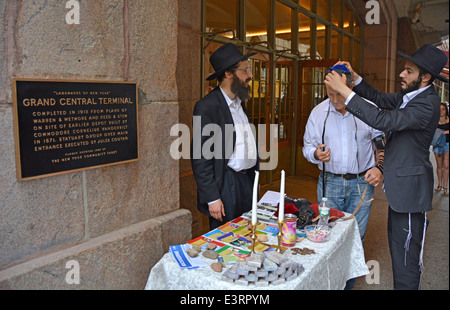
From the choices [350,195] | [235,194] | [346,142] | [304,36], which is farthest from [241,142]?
[304,36]

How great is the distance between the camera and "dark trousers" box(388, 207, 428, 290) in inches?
121

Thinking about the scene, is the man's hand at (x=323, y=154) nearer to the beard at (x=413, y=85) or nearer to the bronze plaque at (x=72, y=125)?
the beard at (x=413, y=85)

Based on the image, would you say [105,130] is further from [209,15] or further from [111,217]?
[209,15]

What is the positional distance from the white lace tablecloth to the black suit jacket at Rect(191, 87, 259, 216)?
2.49ft

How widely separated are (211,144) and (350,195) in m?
1.47

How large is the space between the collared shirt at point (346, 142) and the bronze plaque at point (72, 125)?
185 centimetres

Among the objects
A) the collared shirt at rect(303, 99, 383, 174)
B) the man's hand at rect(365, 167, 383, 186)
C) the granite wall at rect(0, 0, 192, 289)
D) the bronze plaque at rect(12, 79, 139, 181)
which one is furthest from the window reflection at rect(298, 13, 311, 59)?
the bronze plaque at rect(12, 79, 139, 181)

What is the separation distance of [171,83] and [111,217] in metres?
1.14

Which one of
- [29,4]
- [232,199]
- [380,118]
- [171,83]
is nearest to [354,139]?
[380,118]

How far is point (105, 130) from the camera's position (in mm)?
2512

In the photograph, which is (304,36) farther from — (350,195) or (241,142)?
(241,142)

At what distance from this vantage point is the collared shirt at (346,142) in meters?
3.51

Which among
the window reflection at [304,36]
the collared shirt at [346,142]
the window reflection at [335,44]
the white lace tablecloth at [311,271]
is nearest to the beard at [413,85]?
the collared shirt at [346,142]

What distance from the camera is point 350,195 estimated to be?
3559mm
